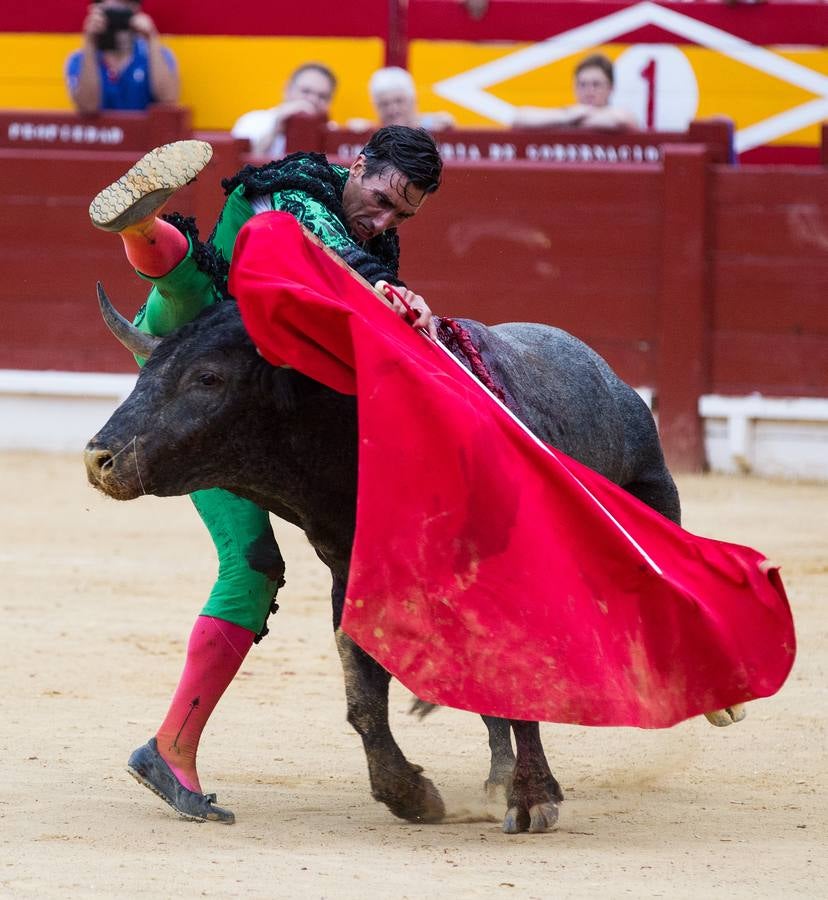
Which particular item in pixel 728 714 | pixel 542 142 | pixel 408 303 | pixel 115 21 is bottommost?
pixel 728 714

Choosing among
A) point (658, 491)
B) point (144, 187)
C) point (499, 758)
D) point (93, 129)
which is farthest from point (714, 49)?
point (144, 187)

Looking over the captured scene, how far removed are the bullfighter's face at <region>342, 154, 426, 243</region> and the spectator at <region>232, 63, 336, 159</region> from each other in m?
4.44

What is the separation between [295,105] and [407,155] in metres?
4.66

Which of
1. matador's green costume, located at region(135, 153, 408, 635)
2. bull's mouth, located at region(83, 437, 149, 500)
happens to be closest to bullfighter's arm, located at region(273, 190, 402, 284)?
matador's green costume, located at region(135, 153, 408, 635)

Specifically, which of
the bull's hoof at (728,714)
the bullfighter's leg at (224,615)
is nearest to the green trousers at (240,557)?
the bullfighter's leg at (224,615)

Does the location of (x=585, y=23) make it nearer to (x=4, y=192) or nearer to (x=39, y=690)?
(x=4, y=192)

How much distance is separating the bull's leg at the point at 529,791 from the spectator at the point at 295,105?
184 inches

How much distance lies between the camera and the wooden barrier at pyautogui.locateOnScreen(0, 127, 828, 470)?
7.00m

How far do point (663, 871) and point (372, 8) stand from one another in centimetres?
571

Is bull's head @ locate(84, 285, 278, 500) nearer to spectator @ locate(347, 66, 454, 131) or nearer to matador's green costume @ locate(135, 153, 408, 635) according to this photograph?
matador's green costume @ locate(135, 153, 408, 635)

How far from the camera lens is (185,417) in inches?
105

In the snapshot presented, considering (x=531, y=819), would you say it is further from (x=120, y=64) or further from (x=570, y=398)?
(x=120, y=64)

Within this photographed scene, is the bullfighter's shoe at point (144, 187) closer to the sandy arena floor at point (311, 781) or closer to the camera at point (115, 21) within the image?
the sandy arena floor at point (311, 781)

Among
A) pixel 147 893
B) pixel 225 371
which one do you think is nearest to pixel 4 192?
pixel 225 371
